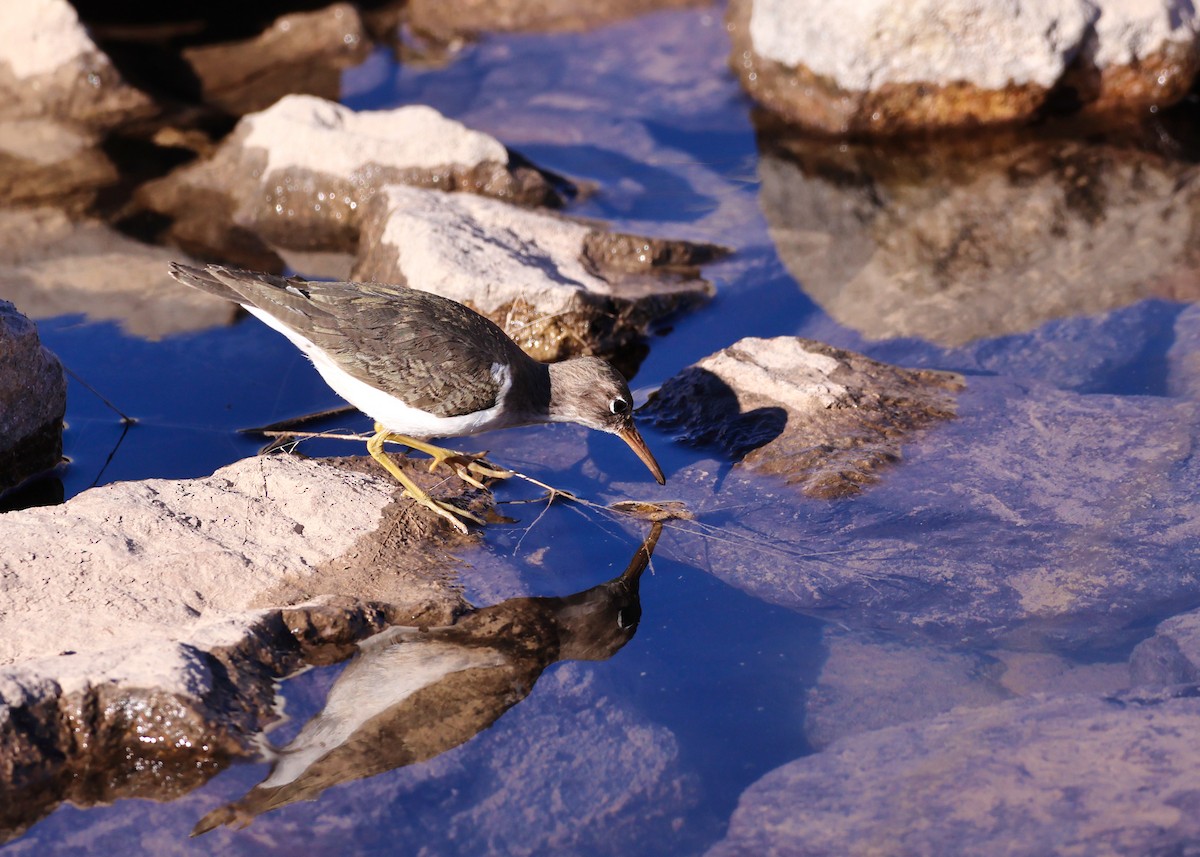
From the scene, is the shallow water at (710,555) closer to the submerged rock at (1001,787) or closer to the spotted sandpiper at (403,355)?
the submerged rock at (1001,787)

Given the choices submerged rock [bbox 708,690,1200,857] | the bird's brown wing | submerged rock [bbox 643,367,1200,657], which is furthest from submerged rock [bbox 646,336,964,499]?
submerged rock [bbox 708,690,1200,857]

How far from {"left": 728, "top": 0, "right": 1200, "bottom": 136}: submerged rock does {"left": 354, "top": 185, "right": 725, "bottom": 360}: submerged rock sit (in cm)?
262

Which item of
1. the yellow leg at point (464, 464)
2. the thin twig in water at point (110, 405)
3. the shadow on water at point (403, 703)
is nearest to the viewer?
the shadow on water at point (403, 703)

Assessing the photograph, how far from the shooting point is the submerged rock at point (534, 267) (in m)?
7.50

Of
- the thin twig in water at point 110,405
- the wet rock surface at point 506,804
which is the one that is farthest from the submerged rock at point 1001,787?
the thin twig in water at point 110,405

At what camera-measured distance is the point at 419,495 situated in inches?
222

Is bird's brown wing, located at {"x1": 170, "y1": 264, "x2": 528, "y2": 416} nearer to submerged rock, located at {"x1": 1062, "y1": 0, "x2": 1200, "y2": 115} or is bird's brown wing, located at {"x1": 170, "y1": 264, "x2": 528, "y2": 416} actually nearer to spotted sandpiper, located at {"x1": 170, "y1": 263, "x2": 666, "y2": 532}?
spotted sandpiper, located at {"x1": 170, "y1": 263, "x2": 666, "y2": 532}

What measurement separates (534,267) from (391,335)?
2.22 meters

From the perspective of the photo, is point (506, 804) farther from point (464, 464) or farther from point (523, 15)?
point (523, 15)

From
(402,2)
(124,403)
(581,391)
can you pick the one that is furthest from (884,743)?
(402,2)

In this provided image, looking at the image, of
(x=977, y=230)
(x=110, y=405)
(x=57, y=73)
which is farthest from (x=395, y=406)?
(x=57, y=73)

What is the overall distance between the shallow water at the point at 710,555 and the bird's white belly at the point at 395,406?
1.67 feet

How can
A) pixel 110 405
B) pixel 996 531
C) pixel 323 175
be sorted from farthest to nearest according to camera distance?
pixel 323 175
pixel 110 405
pixel 996 531

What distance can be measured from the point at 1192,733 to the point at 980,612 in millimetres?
1080
